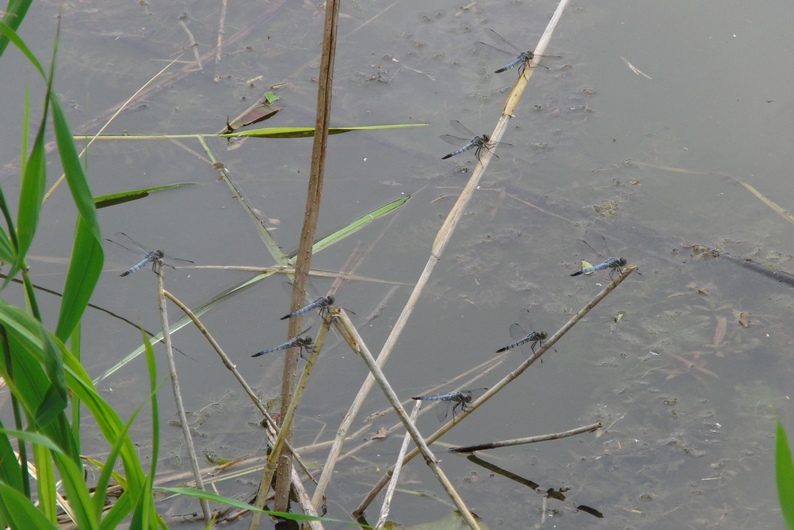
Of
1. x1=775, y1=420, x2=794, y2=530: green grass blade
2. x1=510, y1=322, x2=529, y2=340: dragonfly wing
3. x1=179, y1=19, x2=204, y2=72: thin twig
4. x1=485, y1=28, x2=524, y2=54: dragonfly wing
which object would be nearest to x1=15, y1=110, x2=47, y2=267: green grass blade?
x1=775, y1=420, x2=794, y2=530: green grass blade

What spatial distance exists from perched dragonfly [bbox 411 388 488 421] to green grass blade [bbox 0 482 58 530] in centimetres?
141

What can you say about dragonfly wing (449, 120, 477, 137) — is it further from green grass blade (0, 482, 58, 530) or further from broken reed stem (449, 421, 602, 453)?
green grass blade (0, 482, 58, 530)

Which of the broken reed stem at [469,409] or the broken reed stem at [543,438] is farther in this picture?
the broken reed stem at [543,438]

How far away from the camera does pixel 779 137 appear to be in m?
3.65

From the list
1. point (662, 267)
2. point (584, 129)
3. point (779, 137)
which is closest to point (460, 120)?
point (584, 129)

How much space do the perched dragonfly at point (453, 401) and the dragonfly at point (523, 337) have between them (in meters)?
0.23

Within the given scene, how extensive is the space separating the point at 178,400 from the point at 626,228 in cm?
212

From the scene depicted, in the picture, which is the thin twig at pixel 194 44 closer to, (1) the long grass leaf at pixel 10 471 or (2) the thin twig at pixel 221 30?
(2) the thin twig at pixel 221 30

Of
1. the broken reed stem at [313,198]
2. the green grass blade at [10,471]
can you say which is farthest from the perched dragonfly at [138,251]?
the green grass blade at [10,471]

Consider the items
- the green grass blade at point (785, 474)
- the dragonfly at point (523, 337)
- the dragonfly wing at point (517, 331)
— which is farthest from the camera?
the dragonfly wing at point (517, 331)

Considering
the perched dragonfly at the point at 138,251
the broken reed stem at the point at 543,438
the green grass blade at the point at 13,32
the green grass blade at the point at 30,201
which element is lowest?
the broken reed stem at the point at 543,438

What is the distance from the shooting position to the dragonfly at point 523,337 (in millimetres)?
2725

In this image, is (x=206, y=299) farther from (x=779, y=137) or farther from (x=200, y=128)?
(x=779, y=137)

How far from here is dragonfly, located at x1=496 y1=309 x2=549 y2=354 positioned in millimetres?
2725
